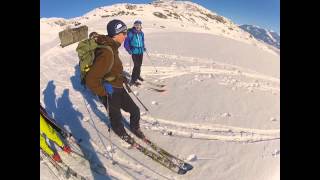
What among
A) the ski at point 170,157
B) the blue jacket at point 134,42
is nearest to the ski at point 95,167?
the ski at point 170,157

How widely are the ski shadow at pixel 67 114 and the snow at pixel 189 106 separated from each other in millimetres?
19

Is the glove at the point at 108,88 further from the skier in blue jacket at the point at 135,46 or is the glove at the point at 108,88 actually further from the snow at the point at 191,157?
the skier in blue jacket at the point at 135,46

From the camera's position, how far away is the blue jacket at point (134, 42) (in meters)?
10.0

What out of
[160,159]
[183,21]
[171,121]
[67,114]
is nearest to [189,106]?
[171,121]

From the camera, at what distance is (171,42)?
1377 cm

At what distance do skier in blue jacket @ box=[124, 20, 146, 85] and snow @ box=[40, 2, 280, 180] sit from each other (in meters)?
0.37

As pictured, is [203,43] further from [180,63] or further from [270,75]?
[270,75]

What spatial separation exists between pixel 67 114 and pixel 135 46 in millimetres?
2366

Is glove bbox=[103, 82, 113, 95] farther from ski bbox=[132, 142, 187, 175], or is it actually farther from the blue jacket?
the blue jacket

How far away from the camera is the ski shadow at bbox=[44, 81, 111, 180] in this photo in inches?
323
